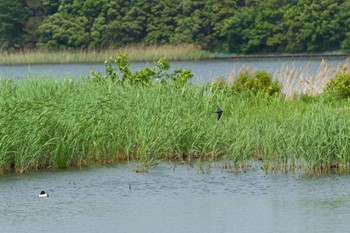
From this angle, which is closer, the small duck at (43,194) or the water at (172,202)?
the water at (172,202)

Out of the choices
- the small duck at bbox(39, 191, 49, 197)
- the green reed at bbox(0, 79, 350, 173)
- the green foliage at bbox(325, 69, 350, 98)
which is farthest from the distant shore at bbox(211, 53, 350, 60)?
the small duck at bbox(39, 191, 49, 197)

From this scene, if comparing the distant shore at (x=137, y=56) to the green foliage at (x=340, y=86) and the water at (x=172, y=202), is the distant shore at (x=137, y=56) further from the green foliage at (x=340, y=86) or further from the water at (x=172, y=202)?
the water at (x=172, y=202)

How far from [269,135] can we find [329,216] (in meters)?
3.18

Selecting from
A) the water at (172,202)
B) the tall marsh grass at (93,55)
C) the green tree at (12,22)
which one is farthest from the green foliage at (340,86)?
the green tree at (12,22)

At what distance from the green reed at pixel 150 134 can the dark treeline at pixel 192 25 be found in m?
41.2

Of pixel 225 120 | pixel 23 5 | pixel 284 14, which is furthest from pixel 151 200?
pixel 23 5

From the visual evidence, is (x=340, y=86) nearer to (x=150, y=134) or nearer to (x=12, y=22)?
(x=150, y=134)

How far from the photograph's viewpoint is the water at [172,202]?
1105 cm

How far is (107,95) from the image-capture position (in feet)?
53.9

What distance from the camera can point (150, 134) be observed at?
48.2ft

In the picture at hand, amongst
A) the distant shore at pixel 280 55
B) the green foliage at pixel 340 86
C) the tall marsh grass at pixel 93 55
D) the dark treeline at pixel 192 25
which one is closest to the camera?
the green foliage at pixel 340 86

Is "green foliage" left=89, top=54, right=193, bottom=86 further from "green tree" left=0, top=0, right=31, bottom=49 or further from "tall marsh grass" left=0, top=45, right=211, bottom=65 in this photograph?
"green tree" left=0, top=0, right=31, bottom=49

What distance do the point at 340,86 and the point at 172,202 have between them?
29.0 feet

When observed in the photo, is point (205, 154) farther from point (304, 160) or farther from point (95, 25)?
point (95, 25)
